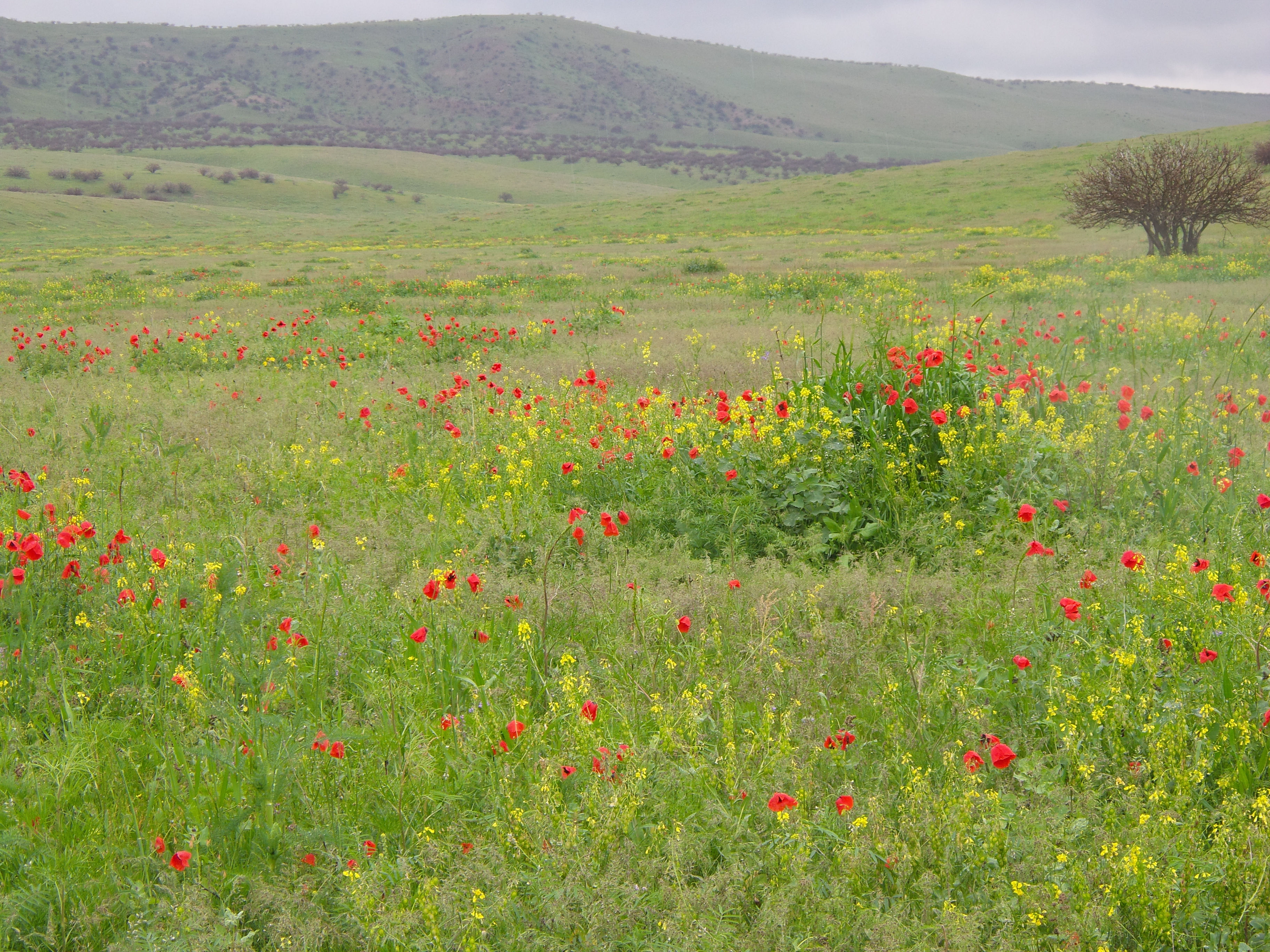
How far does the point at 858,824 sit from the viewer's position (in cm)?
202

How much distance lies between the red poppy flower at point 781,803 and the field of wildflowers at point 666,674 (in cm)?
16

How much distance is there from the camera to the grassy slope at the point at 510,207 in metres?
38.2

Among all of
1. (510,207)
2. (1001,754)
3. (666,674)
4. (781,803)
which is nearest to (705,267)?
(666,674)

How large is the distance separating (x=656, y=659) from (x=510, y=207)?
211ft

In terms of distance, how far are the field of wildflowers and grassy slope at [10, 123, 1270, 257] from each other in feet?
94.6

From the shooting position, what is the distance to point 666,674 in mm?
3242

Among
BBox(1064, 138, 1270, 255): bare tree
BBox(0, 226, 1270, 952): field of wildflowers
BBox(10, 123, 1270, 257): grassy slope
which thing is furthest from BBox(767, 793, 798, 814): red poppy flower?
BBox(10, 123, 1270, 257): grassy slope

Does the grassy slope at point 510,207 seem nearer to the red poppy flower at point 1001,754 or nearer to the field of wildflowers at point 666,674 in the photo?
the field of wildflowers at point 666,674

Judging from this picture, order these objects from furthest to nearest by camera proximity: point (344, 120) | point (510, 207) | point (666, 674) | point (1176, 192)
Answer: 1. point (344, 120)
2. point (510, 207)
3. point (1176, 192)
4. point (666, 674)

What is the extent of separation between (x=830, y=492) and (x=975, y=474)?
0.84 meters

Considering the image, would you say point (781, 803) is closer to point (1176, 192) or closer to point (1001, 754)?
point (1001, 754)

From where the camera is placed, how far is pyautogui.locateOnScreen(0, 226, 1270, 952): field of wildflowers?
209cm

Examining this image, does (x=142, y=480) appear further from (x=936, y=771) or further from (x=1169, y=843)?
(x=1169, y=843)

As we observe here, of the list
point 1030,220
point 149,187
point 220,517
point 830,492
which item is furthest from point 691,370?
point 149,187
